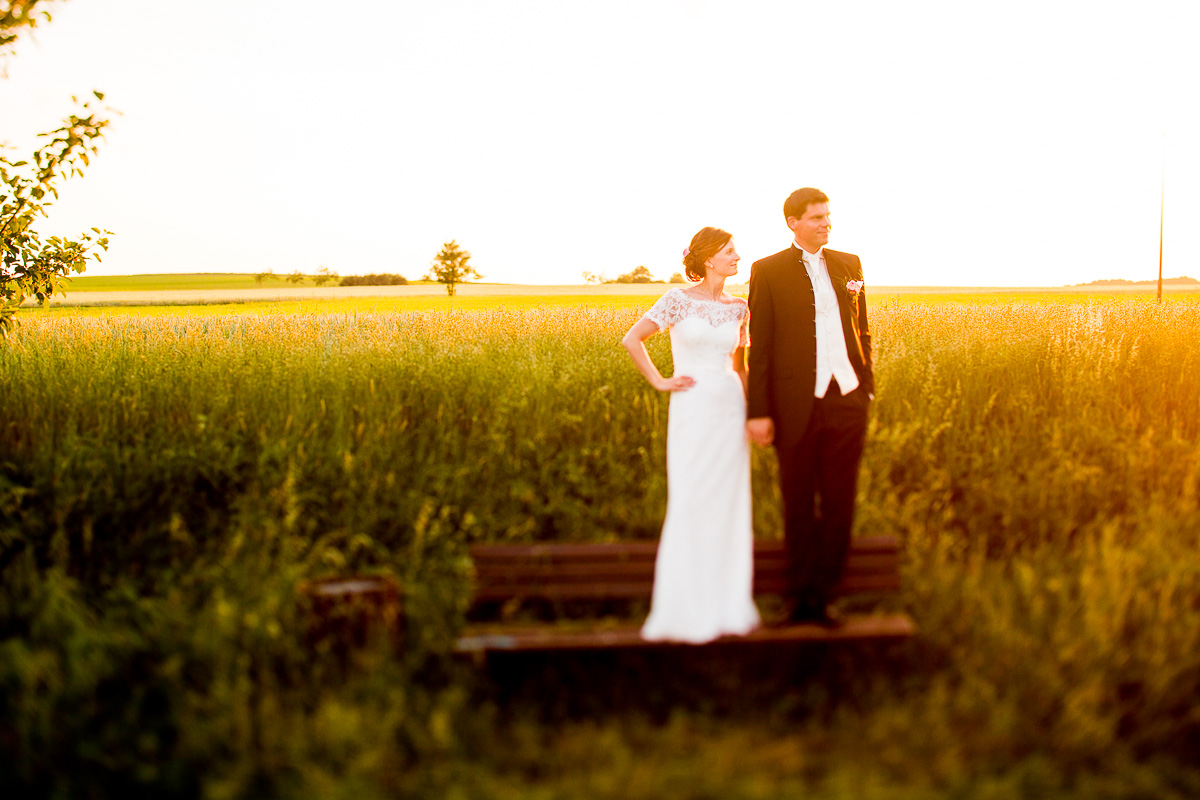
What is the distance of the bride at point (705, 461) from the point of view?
3.79m

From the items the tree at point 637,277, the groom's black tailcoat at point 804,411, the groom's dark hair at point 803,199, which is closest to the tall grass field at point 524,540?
the groom's black tailcoat at point 804,411

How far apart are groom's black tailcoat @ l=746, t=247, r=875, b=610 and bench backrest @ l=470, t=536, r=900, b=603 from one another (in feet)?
0.40

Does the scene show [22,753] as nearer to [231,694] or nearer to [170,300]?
[231,694]

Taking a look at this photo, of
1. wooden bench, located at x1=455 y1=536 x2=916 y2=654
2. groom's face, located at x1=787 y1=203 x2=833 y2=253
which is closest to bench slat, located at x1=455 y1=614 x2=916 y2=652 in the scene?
wooden bench, located at x1=455 y1=536 x2=916 y2=654

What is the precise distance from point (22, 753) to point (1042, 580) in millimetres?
4760

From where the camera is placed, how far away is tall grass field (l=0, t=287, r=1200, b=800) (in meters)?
2.83

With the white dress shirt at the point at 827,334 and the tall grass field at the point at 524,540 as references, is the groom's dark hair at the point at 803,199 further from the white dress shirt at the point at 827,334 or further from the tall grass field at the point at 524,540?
the tall grass field at the point at 524,540

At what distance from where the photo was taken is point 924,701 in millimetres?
3189

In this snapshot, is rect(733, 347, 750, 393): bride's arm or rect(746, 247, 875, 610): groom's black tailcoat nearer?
rect(746, 247, 875, 610): groom's black tailcoat

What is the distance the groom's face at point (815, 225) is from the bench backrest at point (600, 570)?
1.54 m

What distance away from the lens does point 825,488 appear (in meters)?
3.92

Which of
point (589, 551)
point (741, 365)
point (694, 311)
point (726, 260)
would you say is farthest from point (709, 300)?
point (589, 551)

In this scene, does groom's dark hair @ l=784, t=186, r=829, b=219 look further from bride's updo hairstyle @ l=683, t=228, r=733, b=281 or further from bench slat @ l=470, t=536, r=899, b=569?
bench slat @ l=470, t=536, r=899, b=569

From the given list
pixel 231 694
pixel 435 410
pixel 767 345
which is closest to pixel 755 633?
pixel 767 345
